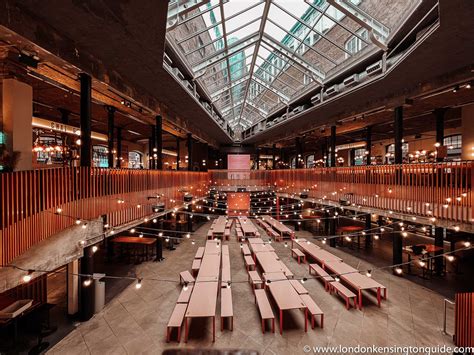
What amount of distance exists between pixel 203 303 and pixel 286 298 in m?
2.16

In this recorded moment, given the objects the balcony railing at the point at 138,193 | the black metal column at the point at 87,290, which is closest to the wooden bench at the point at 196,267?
the balcony railing at the point at 138,193

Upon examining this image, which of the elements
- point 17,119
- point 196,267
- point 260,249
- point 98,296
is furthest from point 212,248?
point 17,119

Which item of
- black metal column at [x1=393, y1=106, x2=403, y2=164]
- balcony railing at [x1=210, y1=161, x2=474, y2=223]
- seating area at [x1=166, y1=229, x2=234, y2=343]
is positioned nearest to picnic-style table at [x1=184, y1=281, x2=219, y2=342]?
seating area at [x1=166, y1=229, x2=234, y2=343]

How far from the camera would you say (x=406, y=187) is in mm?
7512

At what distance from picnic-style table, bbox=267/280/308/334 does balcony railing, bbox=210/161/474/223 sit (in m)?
4.35

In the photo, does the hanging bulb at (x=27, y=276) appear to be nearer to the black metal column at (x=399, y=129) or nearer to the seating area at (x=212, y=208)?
the seating area at (x=212, y=208)

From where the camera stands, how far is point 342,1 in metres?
5.91

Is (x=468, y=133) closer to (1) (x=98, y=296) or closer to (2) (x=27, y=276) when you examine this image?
(2) (x=27, y=276)

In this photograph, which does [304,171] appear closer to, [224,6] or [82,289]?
[224,6]

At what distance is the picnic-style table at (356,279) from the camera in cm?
666

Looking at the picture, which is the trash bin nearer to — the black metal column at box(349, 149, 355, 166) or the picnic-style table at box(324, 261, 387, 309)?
the picnic-style table at box(324, 261, 387, 309)

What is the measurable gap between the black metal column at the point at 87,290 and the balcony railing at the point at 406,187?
Result: 917 cm

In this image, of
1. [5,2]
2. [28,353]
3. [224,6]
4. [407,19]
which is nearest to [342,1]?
[407,19]

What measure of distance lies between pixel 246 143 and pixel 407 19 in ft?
60.1
